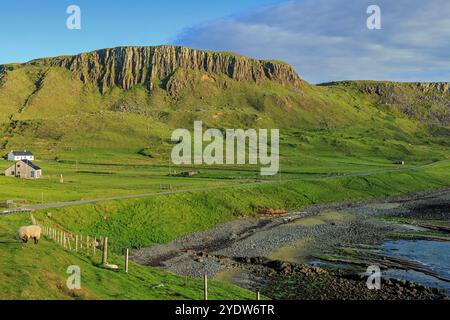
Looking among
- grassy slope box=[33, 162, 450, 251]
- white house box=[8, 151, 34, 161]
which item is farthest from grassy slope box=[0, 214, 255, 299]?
white house box=[8, 151, 34, 161]

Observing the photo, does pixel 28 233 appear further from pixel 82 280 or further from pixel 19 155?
pixel 19 155

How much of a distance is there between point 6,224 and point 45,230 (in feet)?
16.6

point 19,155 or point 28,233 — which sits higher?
point 19,155

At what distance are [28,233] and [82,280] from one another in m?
11.3

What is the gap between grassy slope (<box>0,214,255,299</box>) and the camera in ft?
108

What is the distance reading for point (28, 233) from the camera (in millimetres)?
45969

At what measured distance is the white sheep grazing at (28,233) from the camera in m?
45.8

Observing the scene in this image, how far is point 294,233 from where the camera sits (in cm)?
8675

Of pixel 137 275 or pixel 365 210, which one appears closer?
pixel 137 275

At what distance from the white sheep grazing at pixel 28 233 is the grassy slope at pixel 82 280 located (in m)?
0.85

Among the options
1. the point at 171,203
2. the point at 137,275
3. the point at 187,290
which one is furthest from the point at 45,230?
the point at 171,203

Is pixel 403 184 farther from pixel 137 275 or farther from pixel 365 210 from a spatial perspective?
pixel 137 275

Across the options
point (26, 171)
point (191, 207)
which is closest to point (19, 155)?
point (26, 171)
